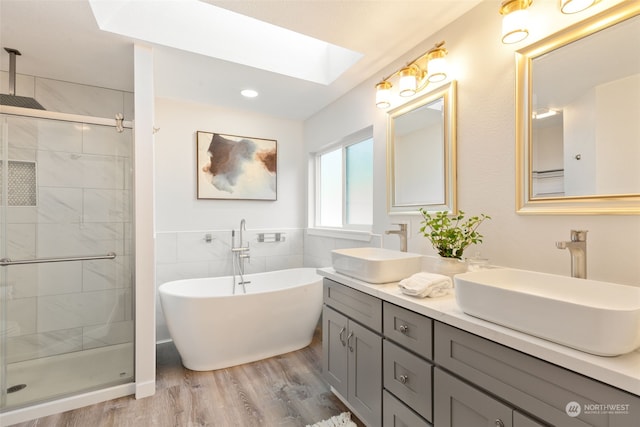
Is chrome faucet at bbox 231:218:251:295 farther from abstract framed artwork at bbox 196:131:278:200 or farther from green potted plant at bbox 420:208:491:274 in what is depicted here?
green potted plant at bbox 420:208:491:274

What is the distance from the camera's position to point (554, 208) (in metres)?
1.24

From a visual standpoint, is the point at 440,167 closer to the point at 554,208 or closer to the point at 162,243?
the point at 554,208

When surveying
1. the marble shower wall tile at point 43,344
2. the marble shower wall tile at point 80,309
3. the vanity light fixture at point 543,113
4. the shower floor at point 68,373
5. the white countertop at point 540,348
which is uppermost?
the vanity light fixture at point 543,113

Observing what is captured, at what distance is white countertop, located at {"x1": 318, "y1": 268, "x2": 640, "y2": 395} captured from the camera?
68 cm

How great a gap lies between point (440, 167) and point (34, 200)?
2.88m

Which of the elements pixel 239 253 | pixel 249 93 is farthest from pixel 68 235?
pixel 249 93

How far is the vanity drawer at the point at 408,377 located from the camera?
119 centimetres

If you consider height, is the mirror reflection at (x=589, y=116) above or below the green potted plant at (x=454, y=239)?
above

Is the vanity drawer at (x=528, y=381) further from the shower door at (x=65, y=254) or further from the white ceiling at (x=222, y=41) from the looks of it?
the shower door at (x=65, y=254)

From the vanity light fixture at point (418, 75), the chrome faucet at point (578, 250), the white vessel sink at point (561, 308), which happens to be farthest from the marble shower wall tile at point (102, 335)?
the chrome faucet at point (578, 250)

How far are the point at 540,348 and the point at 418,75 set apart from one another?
5.35ft

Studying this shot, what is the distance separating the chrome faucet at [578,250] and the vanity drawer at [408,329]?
0.58 metres

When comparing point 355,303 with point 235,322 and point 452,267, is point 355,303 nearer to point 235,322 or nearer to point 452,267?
point 452,267

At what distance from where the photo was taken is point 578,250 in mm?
1100
